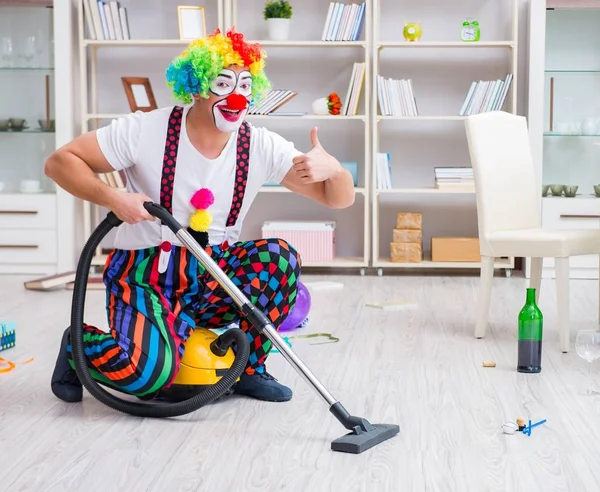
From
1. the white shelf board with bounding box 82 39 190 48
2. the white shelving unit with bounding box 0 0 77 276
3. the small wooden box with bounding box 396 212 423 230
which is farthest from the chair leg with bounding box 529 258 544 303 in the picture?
the white shelving unit with bounding box 0 0 77 276

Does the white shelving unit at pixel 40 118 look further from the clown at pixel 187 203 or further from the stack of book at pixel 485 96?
the clown at pixel 187 203

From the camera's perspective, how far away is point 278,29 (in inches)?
207

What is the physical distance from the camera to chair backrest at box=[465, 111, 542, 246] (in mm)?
3539

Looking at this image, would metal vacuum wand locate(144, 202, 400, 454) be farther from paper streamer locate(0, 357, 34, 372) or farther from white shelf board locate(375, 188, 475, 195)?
white shelf board locate(375, 188, 475, 195)

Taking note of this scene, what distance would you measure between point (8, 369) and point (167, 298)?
71cm

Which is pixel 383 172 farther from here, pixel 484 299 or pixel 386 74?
pixel 484 299

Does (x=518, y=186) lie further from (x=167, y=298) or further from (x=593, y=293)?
(x=167, y=298)

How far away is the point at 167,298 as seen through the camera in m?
2.63

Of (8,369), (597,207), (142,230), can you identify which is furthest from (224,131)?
(597,207)

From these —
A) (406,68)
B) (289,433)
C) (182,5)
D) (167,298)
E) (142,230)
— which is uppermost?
(182,5)

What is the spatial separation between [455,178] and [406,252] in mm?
466

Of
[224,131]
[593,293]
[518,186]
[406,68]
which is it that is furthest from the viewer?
[406,68]

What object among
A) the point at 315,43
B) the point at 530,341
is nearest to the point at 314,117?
the point at 315,43

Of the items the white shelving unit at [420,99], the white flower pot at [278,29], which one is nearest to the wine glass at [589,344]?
the white shelving unit at [420,99]
